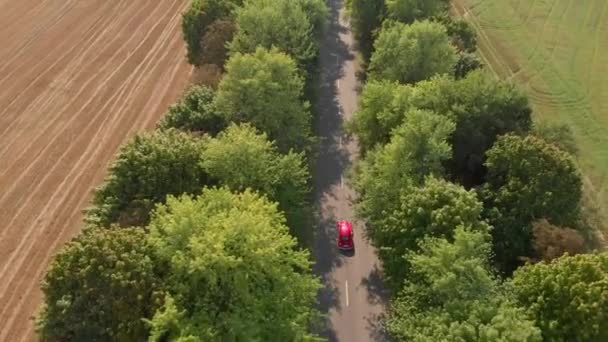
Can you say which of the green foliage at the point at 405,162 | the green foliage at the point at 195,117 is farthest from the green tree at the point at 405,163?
the green foliage at the point at 195,117

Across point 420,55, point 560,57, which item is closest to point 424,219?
point 420,55

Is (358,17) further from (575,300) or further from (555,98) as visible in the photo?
(575,300)

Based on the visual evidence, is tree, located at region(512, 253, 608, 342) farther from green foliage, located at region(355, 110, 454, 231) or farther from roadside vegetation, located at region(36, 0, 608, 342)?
green foliage, located at region(355, 110, 454, 231)

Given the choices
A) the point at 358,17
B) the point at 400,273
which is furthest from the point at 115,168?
the point at 358,17

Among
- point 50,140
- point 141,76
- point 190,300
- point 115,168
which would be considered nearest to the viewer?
point 190,300

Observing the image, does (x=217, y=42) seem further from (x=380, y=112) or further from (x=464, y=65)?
(x=464, y=65)

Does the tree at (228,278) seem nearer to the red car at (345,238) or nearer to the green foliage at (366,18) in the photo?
the red car at (345,238)
